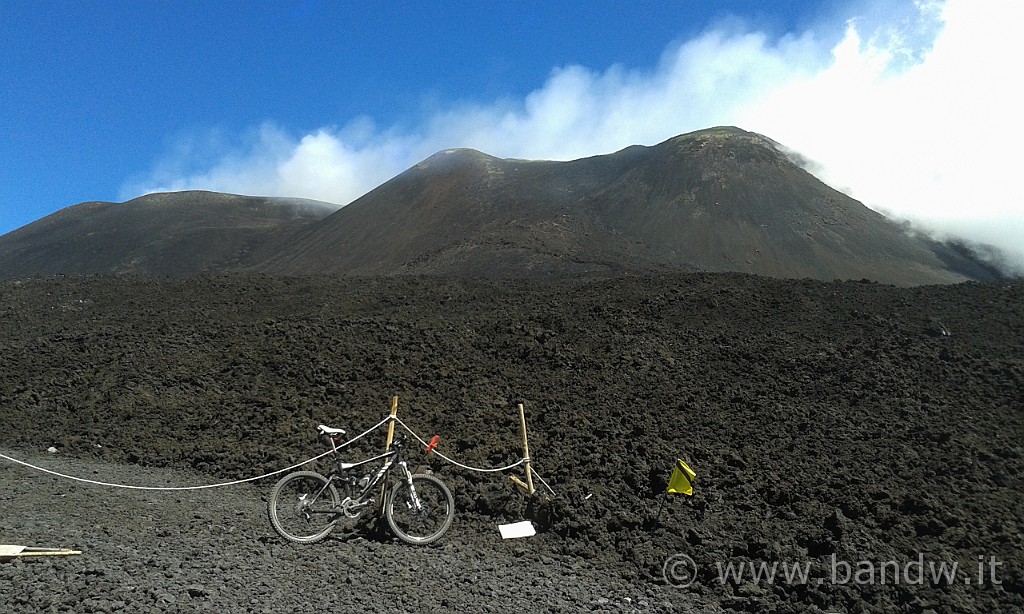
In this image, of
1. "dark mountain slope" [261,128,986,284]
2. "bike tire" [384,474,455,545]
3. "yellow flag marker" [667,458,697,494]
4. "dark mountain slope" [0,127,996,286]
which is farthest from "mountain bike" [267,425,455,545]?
"dark mountain slope" [261,128,986,284]

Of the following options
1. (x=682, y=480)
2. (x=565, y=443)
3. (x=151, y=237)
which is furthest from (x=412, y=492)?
(x=151, y=237)

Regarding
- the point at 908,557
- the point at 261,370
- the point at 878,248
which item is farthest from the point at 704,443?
the point at 878,248

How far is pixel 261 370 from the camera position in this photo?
11797 mm

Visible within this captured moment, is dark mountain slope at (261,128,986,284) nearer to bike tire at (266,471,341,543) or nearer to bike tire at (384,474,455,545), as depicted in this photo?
bike tire at (384,474,455,545)

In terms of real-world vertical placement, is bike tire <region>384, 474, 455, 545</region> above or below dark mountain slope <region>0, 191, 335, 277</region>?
below

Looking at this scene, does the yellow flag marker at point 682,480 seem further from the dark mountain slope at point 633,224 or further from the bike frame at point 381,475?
the dark mountain slope at point 633,224

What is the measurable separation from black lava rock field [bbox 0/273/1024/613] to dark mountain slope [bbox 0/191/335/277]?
1708 inches

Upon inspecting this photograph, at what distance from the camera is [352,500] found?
19.5ft

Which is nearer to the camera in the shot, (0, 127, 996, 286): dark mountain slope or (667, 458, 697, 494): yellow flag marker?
(667, 458, 697, 494): yellow flag marker

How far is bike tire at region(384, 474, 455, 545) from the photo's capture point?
19.8 ft

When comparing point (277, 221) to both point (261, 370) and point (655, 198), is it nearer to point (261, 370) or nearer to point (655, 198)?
point (655, 198)

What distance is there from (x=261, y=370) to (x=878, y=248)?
127ft

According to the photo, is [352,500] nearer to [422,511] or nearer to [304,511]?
[304,511]

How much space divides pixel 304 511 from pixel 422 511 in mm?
1080
